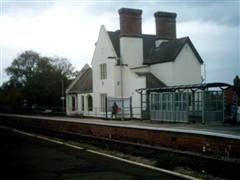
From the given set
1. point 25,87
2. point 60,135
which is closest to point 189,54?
point 60,135

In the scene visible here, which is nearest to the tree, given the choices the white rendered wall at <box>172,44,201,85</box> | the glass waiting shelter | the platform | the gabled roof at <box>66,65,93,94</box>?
the gabled roof at <box>66,65,93,94</box>

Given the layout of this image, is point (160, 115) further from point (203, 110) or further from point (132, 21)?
point (132, 21)

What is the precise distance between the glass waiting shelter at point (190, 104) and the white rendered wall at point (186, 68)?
8.08 m

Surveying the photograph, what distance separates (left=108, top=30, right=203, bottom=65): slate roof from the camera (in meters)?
41.3

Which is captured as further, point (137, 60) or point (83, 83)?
point (83, 83)

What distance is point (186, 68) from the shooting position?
1639 inches

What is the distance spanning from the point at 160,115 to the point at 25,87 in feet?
142

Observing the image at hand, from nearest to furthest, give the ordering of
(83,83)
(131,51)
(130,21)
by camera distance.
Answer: (130,21) → (131,51) → (83,83)

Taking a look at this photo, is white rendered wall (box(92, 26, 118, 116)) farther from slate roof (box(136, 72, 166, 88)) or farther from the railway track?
the railway track

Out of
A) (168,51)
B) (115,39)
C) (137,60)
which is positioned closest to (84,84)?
(115,39)

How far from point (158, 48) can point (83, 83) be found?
12.4m

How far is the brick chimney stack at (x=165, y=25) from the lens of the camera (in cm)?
4653

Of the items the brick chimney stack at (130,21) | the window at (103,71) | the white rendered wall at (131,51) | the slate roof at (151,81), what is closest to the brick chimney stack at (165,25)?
the brick chimney stack at (130,21)

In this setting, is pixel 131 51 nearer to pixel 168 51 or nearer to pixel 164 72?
pixel 168 51
